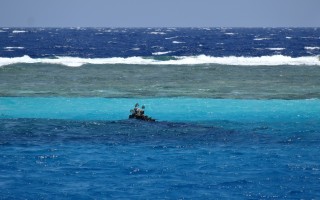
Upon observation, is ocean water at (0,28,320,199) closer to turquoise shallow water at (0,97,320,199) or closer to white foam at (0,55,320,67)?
turquoise shallow water at (0,97,320,199)

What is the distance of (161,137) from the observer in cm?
2152

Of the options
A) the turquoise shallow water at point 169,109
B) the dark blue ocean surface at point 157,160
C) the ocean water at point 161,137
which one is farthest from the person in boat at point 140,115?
the turquoise shallow water at point 169,109

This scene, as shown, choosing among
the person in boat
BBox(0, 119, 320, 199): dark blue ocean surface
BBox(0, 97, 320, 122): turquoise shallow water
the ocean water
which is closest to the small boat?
the person in boat

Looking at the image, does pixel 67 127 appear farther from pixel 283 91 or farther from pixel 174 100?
pixel 283 91

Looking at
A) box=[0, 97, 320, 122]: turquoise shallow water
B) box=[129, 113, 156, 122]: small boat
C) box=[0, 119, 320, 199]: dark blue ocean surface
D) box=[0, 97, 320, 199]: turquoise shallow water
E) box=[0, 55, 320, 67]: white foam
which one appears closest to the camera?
box=[0, 119, 320, 199]: dark blue ocean surface

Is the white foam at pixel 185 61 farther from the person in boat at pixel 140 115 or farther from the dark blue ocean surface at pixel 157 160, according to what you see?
the dark blue ocean surface at pixel 157 160

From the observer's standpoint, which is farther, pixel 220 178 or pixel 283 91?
pixel 283 91

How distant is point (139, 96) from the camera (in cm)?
3381

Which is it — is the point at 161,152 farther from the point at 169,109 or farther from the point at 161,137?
the point at 169,109

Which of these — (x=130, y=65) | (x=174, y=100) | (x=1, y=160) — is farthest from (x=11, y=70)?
(x=1, y=160)

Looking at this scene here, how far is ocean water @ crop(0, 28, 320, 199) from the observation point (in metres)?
15.8

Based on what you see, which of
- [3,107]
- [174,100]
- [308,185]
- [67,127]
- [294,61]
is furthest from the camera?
[294,61]

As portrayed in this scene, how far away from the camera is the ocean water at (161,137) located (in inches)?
622

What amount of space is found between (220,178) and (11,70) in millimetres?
34121
